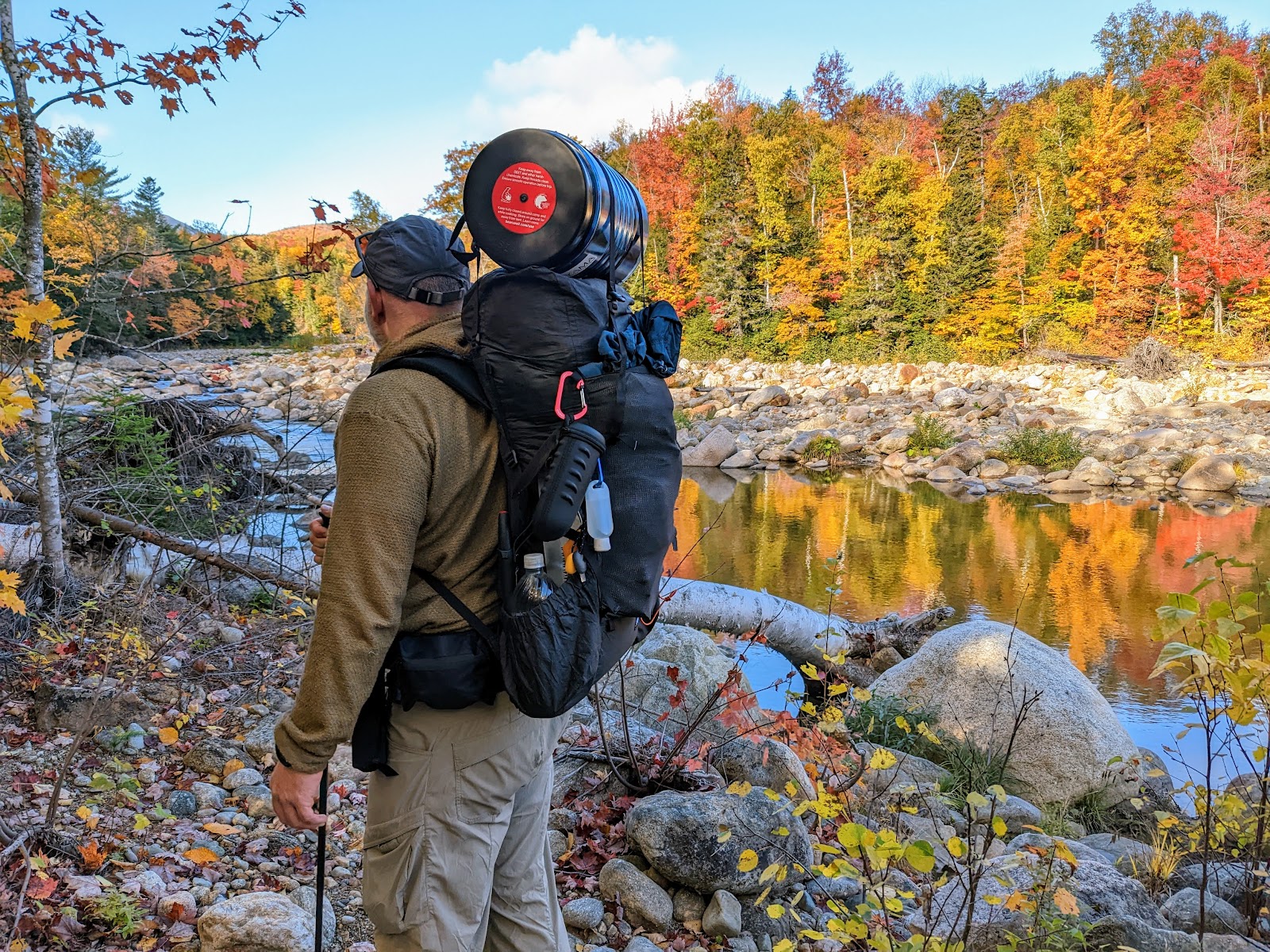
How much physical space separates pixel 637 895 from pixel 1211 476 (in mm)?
14935

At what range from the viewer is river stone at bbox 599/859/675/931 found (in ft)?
8.72

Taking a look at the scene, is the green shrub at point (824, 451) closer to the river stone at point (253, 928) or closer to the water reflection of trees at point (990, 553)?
the water reflection of trees at point (990, 553)

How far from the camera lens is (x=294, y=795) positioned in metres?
1.56

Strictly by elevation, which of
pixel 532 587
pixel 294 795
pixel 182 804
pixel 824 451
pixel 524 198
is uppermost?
pixel 524 198

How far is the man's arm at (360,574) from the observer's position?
148 centimetres

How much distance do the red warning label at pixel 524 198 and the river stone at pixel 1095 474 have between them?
15506 mm

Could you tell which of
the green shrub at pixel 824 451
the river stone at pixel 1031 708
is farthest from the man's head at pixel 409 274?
the green shrub at pixel 824 451

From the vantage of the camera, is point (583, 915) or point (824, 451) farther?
point (824, 451)

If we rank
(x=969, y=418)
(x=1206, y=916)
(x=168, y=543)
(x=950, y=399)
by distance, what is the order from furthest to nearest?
(x=950, y=399) → (x=969, y=418) → (x=168, y=543) → (x=1206, y=916)

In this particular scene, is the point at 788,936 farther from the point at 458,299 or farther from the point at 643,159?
the point at 643,159

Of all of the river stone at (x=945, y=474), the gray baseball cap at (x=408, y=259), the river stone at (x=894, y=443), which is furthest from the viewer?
the river stone at (x=894, y=443)

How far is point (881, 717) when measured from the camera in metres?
4.86

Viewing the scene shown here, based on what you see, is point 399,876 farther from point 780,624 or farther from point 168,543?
point 780,624

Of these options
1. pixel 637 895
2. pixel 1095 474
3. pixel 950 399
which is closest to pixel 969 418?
pixel 950 399
